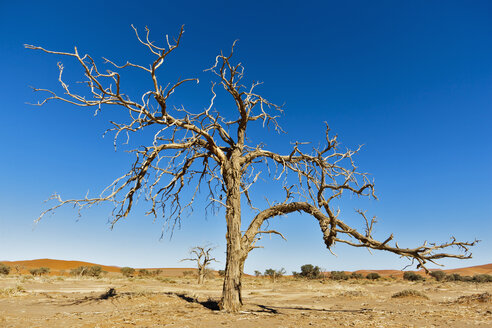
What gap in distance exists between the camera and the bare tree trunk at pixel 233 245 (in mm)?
8070

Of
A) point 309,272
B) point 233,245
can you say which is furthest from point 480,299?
point 309,272

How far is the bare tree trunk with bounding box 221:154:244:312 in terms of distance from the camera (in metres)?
8.07

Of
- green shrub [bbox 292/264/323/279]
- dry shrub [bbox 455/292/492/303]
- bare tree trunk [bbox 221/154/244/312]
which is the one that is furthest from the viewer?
green shrub [bbox 292/264/323/279]

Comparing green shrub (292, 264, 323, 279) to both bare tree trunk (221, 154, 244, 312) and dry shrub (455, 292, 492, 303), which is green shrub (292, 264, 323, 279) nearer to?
dry shrub (455, 292, 492, 303)

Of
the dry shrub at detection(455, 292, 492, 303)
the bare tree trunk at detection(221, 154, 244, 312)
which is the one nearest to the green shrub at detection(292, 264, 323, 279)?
the dry shrub at detection(455, 292, 492, 303)

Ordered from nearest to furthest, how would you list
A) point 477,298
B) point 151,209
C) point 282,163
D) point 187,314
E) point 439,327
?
point 439,327 → point 187,314 → point 151,209 → point 282,163 → point 477,298

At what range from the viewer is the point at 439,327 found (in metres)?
6.78

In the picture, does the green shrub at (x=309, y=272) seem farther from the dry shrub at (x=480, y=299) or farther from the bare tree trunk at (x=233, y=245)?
the bare tree trunk at (x=233, y=245)

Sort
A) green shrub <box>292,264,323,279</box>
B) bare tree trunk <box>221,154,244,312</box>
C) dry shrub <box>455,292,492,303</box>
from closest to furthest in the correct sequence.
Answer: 1. bare tree trunk <box>221,154,244,312</box>
2. dry shrub <box>455,292,492,303</box>
3. green shrub <box>292,264,323,279</box>

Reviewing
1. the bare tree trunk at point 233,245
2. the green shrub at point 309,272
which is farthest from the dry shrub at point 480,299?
the green shrub at point 309,272

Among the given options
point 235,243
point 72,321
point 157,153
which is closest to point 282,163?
point 235,243

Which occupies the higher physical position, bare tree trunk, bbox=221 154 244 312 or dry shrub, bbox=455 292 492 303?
bare tree trunk, bbox=221 154 244 312

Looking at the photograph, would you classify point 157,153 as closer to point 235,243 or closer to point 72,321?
point 235,243

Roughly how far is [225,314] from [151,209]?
378cm
